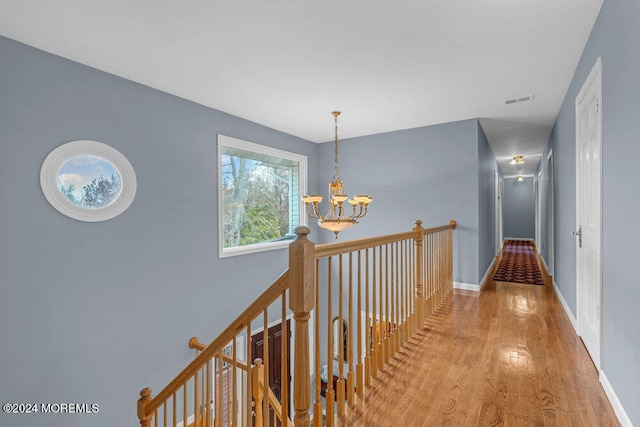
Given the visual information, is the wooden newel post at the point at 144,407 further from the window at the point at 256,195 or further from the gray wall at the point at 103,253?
the window at the point at 256,195

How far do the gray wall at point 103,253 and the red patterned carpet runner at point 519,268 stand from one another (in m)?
4.50

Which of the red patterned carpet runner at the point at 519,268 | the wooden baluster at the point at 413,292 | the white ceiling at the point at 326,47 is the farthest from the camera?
the red patterned carpet runner at the point at 519,268

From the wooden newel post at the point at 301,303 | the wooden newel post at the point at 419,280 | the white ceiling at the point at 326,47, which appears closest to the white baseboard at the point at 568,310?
Answer: the wooden newel post at the point at 419,280

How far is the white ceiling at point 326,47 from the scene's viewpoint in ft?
6.50

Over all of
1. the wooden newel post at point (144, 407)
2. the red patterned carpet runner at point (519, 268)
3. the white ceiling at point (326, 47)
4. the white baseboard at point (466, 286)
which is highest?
the white ceiling at point (326, 47)

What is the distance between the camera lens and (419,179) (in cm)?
474

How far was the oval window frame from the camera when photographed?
2461mm

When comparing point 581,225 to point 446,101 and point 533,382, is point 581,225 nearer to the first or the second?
point 533,382

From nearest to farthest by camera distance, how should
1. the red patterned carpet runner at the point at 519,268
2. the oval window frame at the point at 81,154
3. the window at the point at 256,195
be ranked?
1. the oval window frame at the point at 81,154
2. the window at the point at 256,195
3. the red patterned carpet runner at the point at 519,268

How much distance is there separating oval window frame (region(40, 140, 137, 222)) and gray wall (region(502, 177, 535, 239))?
1159 centimetres

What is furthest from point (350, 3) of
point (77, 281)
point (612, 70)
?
point (77, 281)

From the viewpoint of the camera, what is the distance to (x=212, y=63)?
2.66 m

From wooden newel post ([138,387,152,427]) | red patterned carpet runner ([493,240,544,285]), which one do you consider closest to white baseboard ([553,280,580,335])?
red patterned carpet runner ([493,240,544,285])

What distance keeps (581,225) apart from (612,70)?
1381 mm
